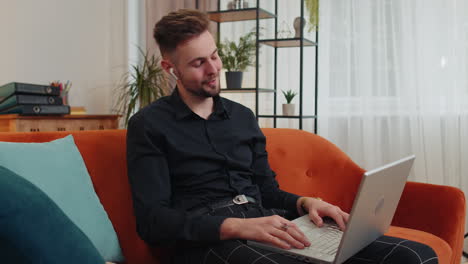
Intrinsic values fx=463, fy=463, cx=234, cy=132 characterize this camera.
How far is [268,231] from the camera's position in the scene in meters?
1.15

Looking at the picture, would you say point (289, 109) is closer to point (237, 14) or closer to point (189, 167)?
point (237, 14)

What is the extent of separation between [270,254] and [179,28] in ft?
2.46

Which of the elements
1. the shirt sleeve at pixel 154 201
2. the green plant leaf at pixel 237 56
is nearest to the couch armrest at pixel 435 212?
the shirt sleeve at pixel 154 201

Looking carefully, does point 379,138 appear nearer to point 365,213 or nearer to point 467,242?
point 467,242

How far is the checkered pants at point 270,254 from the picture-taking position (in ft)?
3.73

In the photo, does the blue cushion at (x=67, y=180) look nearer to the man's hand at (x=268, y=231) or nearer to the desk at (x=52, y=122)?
the man's hand at (x=268, y=231)

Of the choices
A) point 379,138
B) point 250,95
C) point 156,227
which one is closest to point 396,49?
point 379,138

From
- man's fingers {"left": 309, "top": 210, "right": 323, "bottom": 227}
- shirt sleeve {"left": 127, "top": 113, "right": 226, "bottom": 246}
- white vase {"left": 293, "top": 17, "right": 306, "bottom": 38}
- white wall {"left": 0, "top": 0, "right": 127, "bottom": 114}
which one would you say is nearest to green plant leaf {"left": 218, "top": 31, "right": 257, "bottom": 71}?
white vase {"left": 293, "top": 17, "right": 306, "bottom": 38}

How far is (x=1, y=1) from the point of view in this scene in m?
3.17

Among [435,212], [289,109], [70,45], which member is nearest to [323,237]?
[435,212]

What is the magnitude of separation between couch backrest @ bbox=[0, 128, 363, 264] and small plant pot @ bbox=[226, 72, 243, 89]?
1.13 metres

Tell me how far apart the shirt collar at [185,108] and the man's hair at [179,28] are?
0.50ft

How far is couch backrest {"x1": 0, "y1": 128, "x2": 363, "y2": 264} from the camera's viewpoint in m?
1.49

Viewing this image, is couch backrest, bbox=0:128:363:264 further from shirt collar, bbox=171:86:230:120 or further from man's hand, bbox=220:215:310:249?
man's hand, bbox=220:215:310:249
